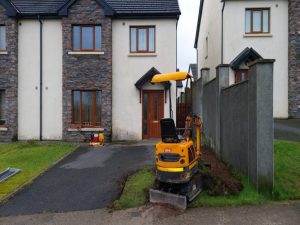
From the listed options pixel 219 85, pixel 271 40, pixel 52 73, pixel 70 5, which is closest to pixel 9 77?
pixel 52 73

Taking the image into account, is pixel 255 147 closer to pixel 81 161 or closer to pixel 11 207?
pixel 11 207

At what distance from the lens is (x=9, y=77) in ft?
56.2

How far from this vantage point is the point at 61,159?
12.2 m

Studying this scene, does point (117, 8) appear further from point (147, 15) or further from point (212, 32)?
point (212, 32)

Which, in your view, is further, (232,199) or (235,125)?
(235,125)

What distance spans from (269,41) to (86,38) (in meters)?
9.51

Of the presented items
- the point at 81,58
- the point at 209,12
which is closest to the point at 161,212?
the point at 81,58

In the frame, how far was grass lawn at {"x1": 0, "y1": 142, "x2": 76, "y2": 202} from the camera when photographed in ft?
29.6

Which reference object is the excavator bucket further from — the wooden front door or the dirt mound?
the wooden front door

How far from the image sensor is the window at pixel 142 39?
17.4m

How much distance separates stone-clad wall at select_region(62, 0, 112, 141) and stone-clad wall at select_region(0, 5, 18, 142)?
2511 millimetres

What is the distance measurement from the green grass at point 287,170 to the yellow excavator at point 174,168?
68.5 inches

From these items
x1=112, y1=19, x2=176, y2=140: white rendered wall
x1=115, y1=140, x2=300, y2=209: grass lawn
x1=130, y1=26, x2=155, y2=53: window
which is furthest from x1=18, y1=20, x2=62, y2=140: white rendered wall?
x1=115, y1=140, x2=300, y2=209: grass lawn

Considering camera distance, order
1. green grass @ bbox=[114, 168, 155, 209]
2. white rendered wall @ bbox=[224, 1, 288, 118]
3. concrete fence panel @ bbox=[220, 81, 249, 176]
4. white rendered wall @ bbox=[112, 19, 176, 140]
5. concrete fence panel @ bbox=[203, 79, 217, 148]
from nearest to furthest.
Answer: green grass @ bbox=[114, 168, 155, 209] → concrete fence panel @ bbox=[220, 81, 249, 176] → concrete fence panel @ bbox=[203, 79, 217, 148] → white rendered wall @ bbox=[112, 19, 176, 140] → white rendered wall @ bbox=[224, 1, 288, 118]
